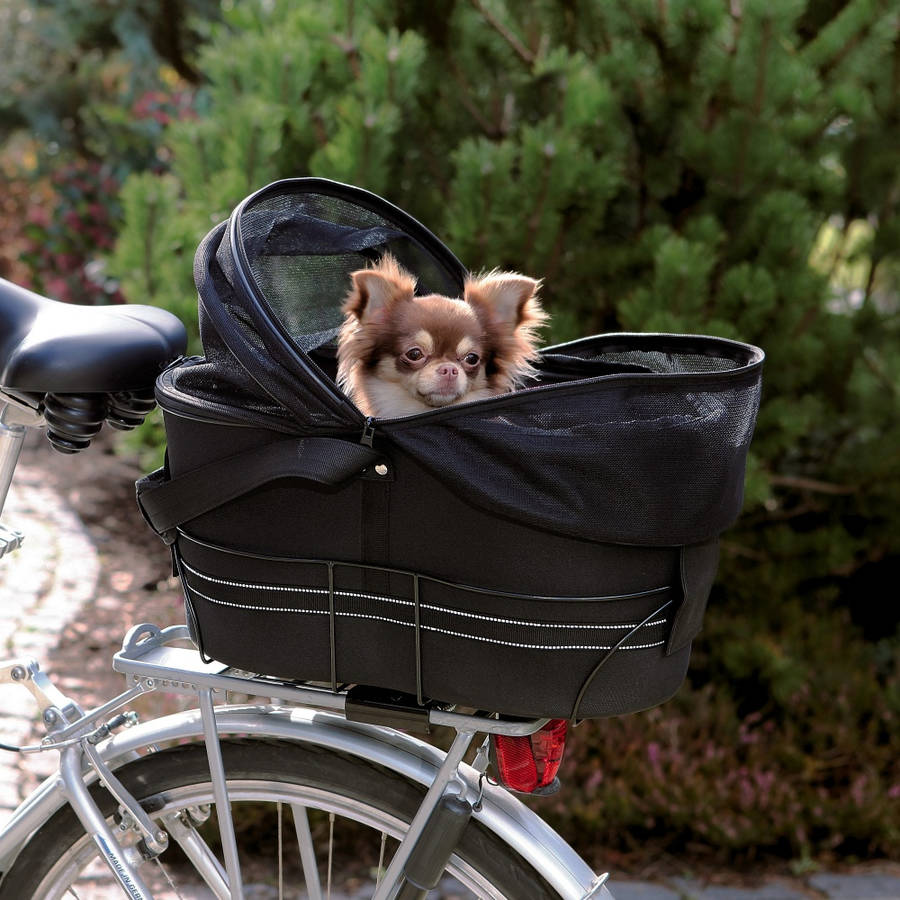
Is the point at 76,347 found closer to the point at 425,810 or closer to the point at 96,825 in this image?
the point at 96,825

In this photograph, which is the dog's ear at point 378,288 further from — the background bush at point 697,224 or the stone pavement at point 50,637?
the stone pavement at point 50,637

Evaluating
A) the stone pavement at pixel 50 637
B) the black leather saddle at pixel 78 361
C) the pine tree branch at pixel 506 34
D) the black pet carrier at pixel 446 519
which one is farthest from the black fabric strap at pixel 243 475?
the pine tree branch at pixel 506 34

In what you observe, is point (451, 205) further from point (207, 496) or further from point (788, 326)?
point (207, 496)

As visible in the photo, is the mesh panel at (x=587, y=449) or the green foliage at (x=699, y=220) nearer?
the mesh panel at (x=587, y=449)

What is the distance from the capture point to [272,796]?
6.10 ft

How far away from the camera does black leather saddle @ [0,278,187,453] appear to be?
1777mm

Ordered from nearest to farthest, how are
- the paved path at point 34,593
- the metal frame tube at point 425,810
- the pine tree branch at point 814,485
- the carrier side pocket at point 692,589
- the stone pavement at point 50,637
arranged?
the carrier side pocket at point 692,589
the metal frame tube at point 425,810
the stone pavement at point 50,637
the paved path at point 34,593
the pine tree branch at point 814,485

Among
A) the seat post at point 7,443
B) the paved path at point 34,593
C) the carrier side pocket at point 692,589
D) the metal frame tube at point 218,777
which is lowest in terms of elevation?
the paved path at point 34,593

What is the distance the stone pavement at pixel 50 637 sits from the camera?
3.22 meters

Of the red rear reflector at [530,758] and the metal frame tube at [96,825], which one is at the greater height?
the red rear reflector at [530,758]

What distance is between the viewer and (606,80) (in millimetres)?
3584

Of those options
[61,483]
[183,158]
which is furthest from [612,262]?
[61,483]

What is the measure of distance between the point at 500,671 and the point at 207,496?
0.49 meters

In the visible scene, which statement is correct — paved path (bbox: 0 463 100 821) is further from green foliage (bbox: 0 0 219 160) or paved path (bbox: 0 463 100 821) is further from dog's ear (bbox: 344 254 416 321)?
green foliage (bbox: 0 0 219 160)
